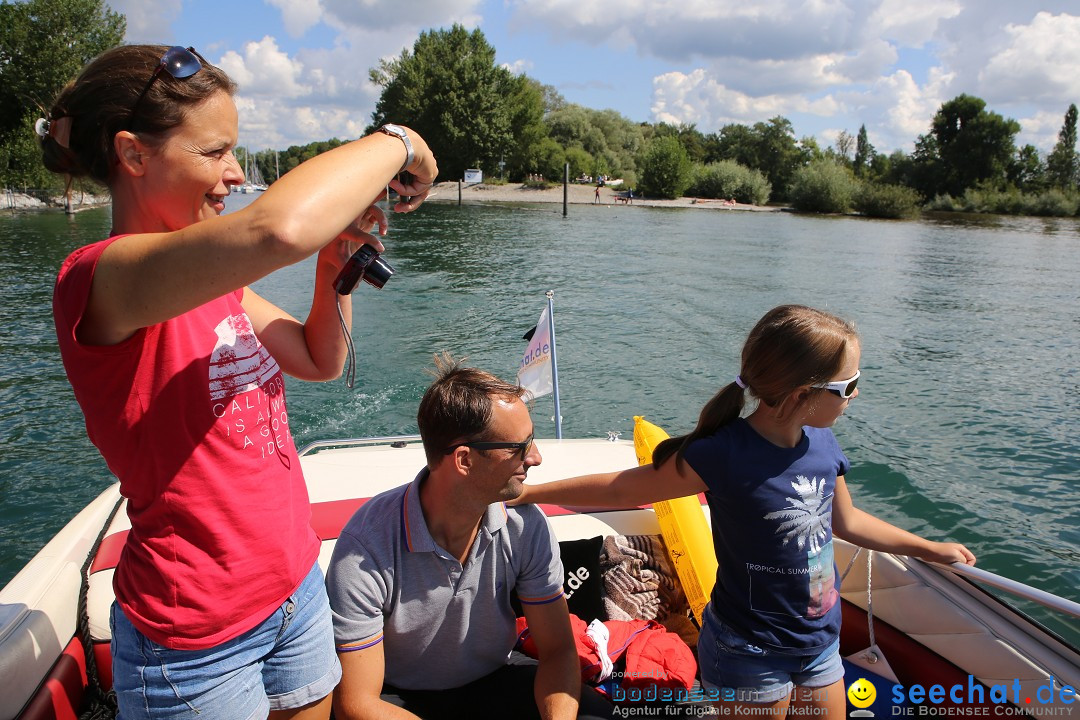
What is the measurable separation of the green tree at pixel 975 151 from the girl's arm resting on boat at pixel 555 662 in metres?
67.2

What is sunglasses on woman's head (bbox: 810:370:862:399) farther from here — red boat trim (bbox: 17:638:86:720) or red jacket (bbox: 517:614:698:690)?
red boat trim (bbox: 17:638:86:720)

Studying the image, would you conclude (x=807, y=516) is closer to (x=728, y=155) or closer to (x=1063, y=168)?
(x=1063, y=168)

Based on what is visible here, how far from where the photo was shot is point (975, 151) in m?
60.1

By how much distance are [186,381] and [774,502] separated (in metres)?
1.50

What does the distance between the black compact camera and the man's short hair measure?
1.45 feet

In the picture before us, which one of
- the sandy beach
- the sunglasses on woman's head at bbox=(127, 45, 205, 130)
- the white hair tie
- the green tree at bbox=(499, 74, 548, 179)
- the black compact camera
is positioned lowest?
the black compact camera

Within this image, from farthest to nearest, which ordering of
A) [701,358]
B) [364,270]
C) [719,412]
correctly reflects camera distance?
[701,358], [719,412], [364,270]

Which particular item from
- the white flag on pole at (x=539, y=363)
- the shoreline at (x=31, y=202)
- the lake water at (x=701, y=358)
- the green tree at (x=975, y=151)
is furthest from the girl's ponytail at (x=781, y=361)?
the green tree at (x=975, y=151)

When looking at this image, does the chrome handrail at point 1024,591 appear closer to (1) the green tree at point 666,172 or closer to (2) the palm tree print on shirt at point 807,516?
(2) the palm tree print on shirt at point 807,516

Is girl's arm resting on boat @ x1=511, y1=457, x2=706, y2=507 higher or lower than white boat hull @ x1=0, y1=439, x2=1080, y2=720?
higher

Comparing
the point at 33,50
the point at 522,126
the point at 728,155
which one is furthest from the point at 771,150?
the point at 33,50

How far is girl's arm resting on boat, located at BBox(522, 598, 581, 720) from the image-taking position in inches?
73.5

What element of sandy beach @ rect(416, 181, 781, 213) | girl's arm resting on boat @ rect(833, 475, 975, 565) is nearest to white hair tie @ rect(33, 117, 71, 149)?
girl's arm resting on boat @ rect(833, 475, 975, 565)

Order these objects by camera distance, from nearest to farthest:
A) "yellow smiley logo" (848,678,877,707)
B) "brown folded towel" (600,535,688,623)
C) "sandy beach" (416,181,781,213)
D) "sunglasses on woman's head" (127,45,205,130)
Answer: "sunglasses on woman's head" (127,45,205,130)
"yellow smiley logo" (848,678,877,707)
"brown folded towel" (600,535,688,623)
"sandy beach" (416,181,781,213)
